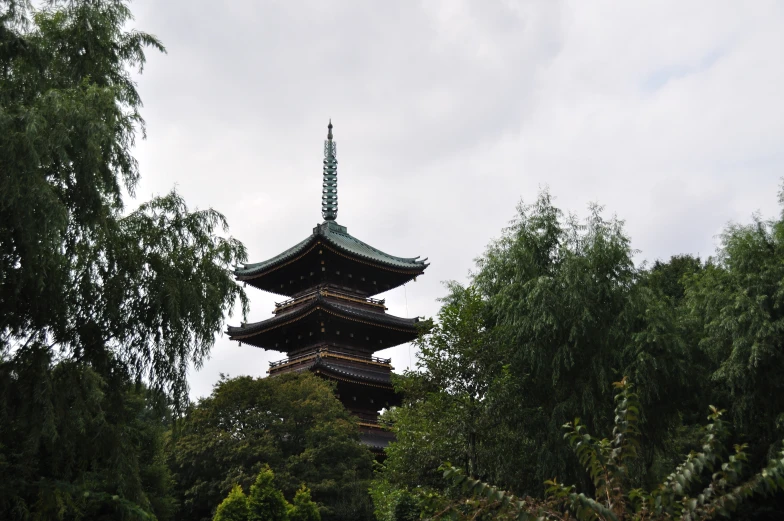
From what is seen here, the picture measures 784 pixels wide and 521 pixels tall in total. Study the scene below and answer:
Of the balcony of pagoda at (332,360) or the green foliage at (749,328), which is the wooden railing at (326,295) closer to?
the balcony of pagoda at (332,360)

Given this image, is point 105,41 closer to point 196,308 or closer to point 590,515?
point 196,308

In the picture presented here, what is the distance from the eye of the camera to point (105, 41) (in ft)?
40.5

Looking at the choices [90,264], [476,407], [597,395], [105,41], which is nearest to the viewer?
[90,264]

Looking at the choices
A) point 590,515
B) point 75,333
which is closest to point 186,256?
point 75,333

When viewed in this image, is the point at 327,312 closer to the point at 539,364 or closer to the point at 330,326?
the point at 330,326

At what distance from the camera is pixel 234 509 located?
20312 mm

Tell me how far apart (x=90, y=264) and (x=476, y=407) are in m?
8.94

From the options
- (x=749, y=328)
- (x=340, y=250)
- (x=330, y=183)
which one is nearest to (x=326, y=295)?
(x=340, y=250)

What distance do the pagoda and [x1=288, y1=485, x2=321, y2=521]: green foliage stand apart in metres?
7.02

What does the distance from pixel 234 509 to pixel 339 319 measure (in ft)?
36.4

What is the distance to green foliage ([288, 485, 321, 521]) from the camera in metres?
20.3

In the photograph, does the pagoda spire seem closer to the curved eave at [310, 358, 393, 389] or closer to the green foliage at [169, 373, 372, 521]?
Result: the curved eave at [310, 358, 393, 389]

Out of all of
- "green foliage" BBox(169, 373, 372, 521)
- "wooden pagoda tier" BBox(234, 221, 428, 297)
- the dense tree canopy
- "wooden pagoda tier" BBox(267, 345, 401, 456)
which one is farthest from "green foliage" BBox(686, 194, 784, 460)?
"wooden pagoda tier" BBox(234, 221, 428, 297)

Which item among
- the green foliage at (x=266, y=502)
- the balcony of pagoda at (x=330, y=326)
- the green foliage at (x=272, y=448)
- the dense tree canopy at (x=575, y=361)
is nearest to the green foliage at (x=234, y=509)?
the green foliage at (x=266, y=502)
